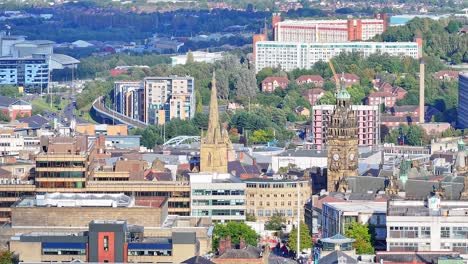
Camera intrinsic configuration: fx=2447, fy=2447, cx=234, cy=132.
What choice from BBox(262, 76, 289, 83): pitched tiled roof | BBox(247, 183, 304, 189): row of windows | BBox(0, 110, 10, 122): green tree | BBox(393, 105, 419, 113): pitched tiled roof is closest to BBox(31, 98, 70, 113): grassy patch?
BBox(0, 110, 10, 122): green tree

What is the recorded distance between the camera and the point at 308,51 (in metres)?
165

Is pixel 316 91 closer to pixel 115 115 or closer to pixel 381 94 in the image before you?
pixel 381 94

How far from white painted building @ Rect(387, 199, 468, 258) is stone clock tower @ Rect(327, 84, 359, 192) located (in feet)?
46.4

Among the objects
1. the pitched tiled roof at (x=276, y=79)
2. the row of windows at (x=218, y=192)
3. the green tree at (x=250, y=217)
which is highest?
the pitched tiled roof at (x=276, y=79)

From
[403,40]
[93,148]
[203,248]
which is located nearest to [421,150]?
[93,148]

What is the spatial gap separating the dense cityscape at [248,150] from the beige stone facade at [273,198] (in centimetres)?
7

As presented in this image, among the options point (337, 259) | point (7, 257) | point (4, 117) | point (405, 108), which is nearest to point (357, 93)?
point (405, 108)

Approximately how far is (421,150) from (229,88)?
119 feet

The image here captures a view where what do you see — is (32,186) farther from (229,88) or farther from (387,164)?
(229,88)

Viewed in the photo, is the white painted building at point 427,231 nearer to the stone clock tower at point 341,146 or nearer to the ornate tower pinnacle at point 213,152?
the stone clock tower at point 341,146

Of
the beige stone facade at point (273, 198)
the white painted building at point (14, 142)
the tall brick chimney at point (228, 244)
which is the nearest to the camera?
the tall brick chimney at point (228, 244)

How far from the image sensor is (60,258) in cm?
7150

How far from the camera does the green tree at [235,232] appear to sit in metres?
79.7

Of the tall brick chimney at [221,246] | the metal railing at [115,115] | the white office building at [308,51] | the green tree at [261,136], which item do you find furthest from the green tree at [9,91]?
the tall brick chimney at [221,246]
